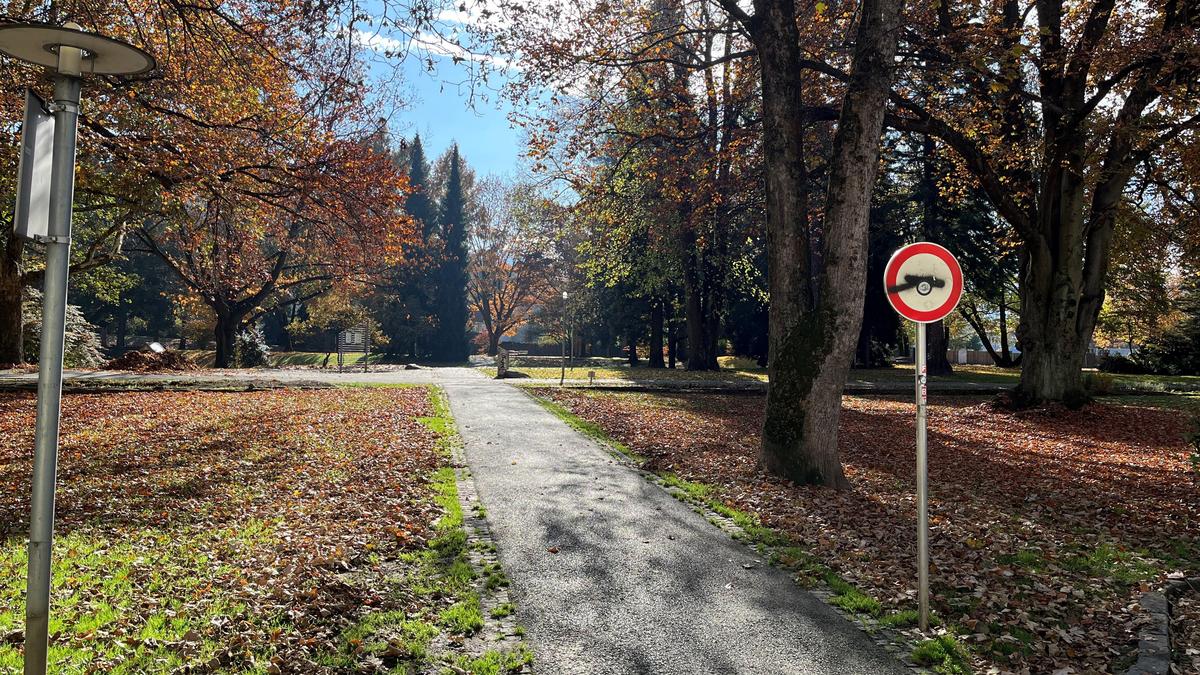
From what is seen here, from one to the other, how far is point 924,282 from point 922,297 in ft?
0.33

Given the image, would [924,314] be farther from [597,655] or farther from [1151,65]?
[1151,65]

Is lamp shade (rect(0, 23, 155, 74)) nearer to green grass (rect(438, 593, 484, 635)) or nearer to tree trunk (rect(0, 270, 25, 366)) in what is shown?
green grass (rect(438, 593, 484, 635))

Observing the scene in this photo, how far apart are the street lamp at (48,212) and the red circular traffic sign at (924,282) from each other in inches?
176

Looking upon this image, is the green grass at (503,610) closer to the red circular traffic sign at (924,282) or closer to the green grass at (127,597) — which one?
the green grass at (127,597)

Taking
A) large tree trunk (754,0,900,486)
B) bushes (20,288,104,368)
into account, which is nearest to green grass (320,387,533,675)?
large tree trunk (754,0,900,486)

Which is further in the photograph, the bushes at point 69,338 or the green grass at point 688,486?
the bushes at point 69,338

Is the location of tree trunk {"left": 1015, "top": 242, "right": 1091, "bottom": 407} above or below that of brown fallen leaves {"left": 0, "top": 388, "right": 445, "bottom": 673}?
above

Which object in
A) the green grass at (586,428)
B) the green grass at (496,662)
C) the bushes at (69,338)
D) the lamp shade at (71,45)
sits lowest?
the green grass at (496,662)

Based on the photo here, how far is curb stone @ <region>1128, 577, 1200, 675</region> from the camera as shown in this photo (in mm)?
3972

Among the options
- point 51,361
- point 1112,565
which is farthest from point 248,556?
point 1112,565

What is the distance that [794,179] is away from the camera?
9047mm

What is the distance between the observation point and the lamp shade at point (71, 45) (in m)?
3.12

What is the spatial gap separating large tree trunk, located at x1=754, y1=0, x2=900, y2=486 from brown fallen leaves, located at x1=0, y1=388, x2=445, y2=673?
4363 millimetres

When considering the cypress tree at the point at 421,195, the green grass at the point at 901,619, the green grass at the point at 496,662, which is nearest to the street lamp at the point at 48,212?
the green grass at the point at 496,662
